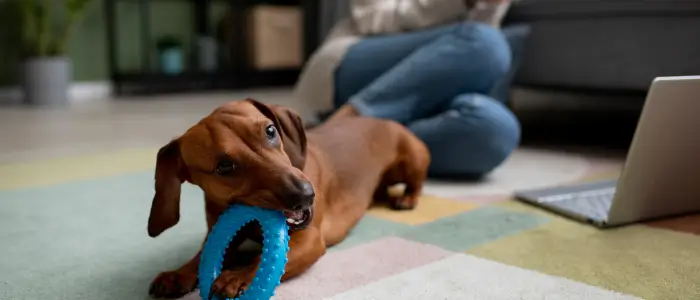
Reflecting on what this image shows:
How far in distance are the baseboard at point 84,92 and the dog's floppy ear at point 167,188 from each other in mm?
3299

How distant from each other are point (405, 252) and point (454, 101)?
2.44 ft

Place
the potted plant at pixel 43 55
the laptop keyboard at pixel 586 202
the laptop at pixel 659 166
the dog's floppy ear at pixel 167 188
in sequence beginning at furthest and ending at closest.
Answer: the potted plant at pixel 43 55
the laptop keyboard at pixel 586 202
the laptop at pixel 659 166
the dog's floppy ear at pixel 167 188

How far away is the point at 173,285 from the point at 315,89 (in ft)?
4.46

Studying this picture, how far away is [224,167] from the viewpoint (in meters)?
0.93

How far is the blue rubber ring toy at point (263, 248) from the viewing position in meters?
0.90

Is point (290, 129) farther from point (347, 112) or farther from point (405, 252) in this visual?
point (347, 112)

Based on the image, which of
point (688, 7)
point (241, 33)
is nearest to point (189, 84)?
point (241, 33)

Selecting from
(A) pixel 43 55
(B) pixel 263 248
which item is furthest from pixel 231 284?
(A) pixel 43 55

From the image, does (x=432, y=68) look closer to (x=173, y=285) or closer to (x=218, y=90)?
(x=173, y=285)

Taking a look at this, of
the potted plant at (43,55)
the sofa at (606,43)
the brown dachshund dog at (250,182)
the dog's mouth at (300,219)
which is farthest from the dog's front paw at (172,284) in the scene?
the potted plant at (43,55)

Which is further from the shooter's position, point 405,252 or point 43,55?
point 43,55

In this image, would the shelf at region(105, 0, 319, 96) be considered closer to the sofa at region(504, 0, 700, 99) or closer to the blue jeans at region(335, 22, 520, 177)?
the sofa at region(504, 0, 700, 99)

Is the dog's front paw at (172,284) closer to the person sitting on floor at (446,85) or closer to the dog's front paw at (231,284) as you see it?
the dog's front paw at (231,284)

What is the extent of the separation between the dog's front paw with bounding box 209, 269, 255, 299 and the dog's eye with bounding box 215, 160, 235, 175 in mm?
131
